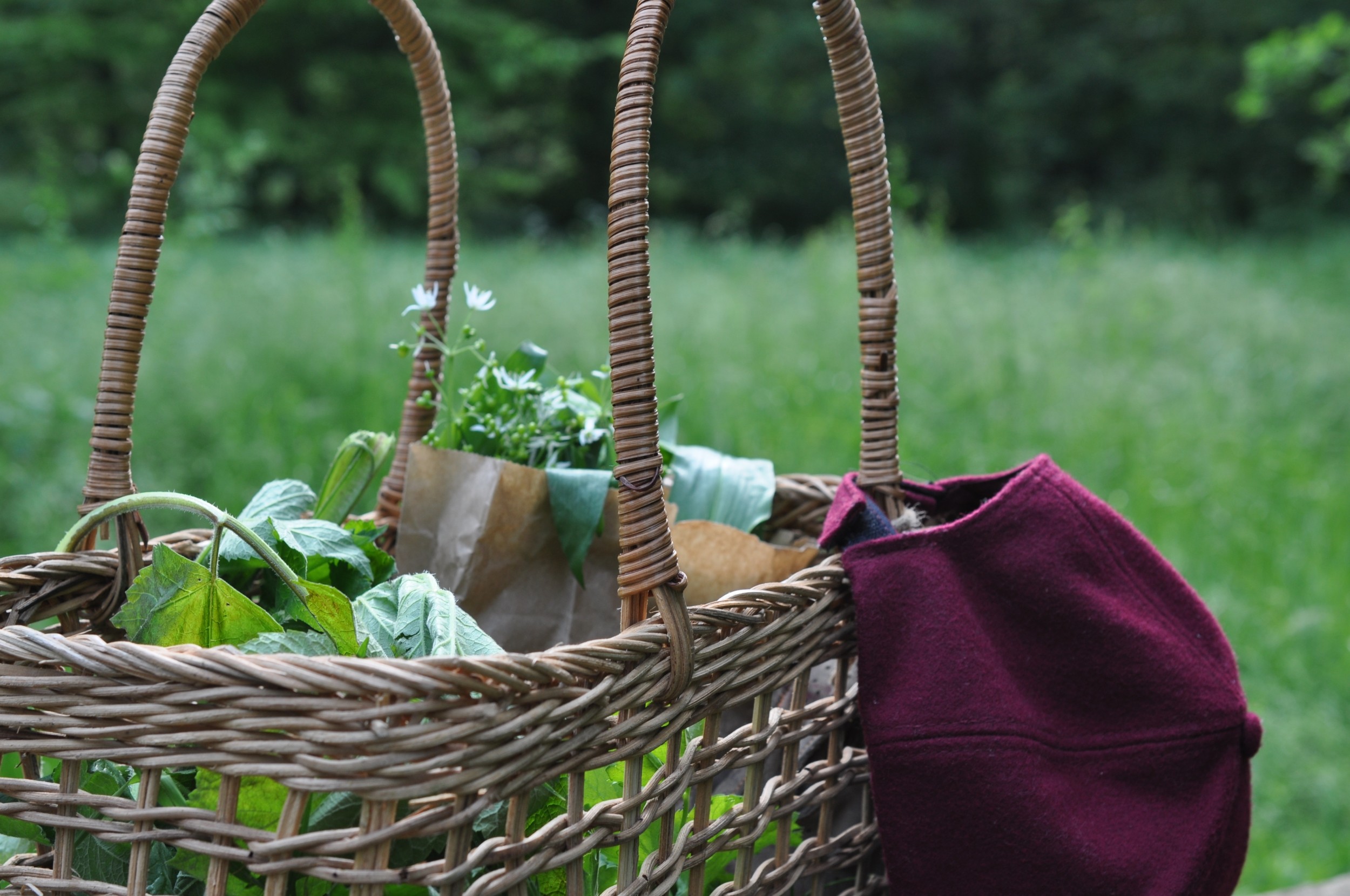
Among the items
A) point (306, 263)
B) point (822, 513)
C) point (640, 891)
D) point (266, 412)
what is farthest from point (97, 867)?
point (306, 263)

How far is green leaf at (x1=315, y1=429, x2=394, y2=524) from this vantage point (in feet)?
3.13

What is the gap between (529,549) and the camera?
92 cm

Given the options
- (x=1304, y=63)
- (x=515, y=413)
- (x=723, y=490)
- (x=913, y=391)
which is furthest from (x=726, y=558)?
(x=1304, y=63)

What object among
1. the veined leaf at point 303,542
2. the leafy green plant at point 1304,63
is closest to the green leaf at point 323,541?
the veined leaf at point 303,542

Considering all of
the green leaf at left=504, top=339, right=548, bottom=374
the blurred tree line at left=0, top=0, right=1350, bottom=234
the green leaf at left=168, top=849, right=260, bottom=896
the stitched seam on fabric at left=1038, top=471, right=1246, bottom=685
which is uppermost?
the blurred tree line at left=0, top=0, right=1350, bottom=234

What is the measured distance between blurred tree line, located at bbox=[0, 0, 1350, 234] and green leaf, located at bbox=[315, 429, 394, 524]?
17.2 ft

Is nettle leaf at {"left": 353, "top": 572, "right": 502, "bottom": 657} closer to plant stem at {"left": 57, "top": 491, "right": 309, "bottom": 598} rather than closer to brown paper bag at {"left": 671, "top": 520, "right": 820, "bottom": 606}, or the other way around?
plant stem at {"left": 57, "top": 491, "right": 309, "bottom": 598}

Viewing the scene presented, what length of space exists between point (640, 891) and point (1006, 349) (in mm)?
2881

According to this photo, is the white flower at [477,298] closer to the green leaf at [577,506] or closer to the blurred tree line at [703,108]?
the green leaf at [577,506]

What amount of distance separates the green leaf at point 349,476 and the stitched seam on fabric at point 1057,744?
0.54 meters

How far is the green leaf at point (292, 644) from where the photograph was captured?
640 mm

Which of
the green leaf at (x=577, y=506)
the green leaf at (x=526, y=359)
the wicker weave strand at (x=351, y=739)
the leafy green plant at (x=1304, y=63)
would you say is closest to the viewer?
the wicker weave strand at (x=351, y=739)

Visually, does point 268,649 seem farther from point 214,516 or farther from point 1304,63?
point 1304,63

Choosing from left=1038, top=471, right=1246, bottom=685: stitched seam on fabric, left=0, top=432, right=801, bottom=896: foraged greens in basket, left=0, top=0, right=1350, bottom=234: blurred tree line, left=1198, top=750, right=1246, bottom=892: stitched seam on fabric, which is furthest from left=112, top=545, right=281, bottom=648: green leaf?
left=0, top=0, right=1350, bottom=234: blurred tree line
